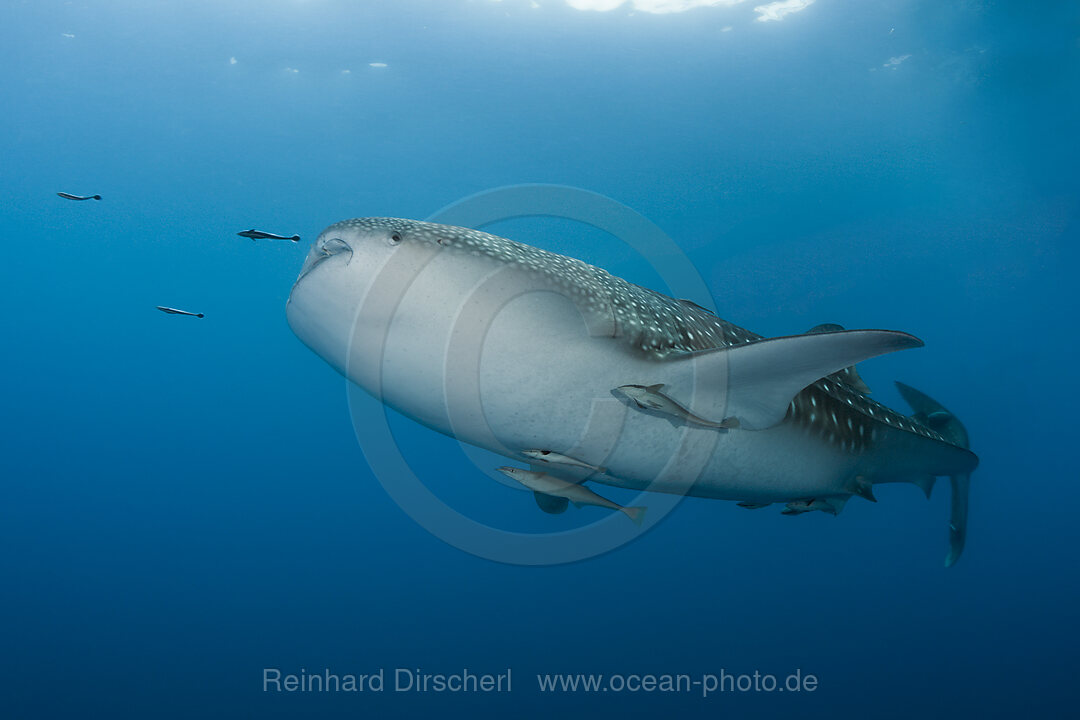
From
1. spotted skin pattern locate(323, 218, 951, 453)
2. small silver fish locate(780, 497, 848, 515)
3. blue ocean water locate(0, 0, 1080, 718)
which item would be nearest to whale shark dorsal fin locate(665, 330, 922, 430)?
spotted skin pattern locate(323, 218, 951, 453)

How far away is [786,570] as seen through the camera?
18047mm

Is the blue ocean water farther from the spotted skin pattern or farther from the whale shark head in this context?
the whale shark head

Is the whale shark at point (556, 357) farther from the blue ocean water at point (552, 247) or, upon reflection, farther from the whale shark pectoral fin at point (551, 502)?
the blue ocean water at point (552, 247)

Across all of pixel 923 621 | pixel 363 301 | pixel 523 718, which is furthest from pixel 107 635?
pixel 923 621

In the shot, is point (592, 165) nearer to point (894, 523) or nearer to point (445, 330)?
→ point (894, 523)

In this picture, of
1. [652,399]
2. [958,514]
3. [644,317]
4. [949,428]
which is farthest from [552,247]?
[652,399]

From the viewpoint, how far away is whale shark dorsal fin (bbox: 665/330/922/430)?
1.91m

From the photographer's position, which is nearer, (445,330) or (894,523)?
(445,330)

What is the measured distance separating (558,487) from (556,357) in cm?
95

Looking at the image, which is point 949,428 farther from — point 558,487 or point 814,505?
point 558,487

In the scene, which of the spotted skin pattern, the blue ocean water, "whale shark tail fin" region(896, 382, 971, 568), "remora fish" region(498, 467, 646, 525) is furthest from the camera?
the blue ocean water

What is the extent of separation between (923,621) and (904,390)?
14.7m

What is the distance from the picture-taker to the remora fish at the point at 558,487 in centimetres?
263

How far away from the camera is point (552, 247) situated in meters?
27.1
